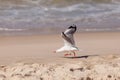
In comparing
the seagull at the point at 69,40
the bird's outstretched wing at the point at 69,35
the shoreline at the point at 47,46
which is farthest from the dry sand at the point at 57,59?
the bird's outstretched wing at the point at 69,35

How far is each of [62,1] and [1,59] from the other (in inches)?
352

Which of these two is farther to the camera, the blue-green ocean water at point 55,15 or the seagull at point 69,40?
the blue-green ocean water at point 55,15

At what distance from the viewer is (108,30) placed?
13164 mm

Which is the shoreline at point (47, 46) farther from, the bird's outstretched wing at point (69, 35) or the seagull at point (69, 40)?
the bird's outstretched wing at point (69, 35)

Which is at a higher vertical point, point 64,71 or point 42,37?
point 42,37

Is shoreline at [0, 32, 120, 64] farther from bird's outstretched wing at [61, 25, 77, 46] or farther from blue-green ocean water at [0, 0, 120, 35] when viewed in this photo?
blue-green ocean water at [0, 0, 120, 35]

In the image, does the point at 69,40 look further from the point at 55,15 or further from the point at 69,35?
the point at 55,15

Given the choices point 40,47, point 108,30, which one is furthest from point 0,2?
point 40,47

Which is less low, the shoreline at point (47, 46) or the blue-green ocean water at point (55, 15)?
the blue-green ocean water at point (55, 15)

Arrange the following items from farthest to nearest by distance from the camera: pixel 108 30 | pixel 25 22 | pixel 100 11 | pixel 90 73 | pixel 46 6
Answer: pixel 46 6 → pixel 100 11 → pixel 25 22 → pixel 108 30 → pixel 90 73

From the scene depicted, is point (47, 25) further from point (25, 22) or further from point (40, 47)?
point (40, 47)

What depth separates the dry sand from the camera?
622cm

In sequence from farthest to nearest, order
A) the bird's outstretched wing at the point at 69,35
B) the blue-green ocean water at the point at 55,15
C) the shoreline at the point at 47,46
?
the blue-green ocean water at the point at 55,15 → the shoreline at the point at 47,46 → the bird's outstretched wing at the point at 69,35

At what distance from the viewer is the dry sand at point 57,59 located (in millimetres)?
6219
